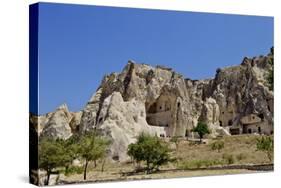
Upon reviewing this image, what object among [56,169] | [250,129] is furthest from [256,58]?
[56,169]

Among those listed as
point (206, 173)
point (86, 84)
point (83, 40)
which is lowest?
point (206, 173)

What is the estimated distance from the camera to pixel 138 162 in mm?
13773

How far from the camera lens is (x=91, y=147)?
43.7 feet

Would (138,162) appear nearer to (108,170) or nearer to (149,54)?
(108,170)

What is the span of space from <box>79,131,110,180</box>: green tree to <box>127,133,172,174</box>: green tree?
1.81 feet

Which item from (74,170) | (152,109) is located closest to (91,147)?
(74,170)

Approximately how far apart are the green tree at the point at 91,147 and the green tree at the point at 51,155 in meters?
0.38

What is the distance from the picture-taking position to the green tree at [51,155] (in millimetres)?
12633

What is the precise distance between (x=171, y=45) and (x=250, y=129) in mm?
2574

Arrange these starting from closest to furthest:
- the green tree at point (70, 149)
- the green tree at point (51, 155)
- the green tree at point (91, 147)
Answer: the green tree at point (51, 155)
the green tree at point (70, 149)
the green tree at point (91, 147)

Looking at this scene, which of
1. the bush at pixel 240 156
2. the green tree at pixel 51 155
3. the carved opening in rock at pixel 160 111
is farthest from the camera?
the bush at pixel 240 156

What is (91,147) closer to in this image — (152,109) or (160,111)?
(152,109)

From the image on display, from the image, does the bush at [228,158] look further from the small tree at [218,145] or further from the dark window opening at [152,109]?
the dark window opening at [152,109]

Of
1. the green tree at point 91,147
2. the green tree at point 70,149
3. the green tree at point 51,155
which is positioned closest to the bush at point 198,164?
the green tree at point 91,147
